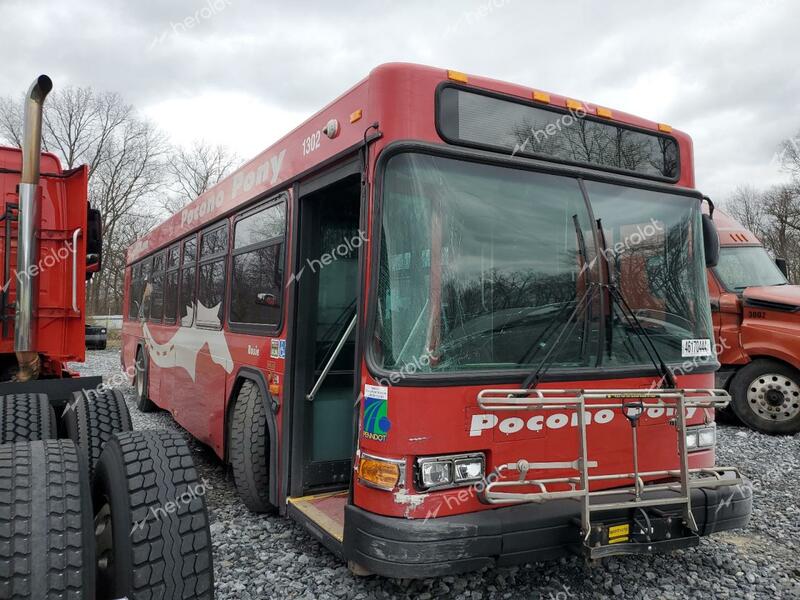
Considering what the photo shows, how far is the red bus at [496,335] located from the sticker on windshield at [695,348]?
1 cm

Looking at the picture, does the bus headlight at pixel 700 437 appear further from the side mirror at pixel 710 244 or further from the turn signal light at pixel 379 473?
the turn signal light at pixel 379 473

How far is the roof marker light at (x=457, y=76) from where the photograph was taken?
3.15 meters

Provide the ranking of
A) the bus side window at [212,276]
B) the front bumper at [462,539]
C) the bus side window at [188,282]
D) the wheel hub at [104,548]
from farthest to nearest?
the bus side window at [188,282], the bus side window at [212,276], the front bumper at [462,539], the wheel hub at [104,548]

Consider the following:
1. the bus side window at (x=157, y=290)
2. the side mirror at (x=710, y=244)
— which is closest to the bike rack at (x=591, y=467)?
the side mirror at (x=710, y=244)

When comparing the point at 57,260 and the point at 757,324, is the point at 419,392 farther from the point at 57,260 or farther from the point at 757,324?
the point at 757,324

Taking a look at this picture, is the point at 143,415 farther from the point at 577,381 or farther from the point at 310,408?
the point at 577,381

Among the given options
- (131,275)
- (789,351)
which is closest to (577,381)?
(789,351)

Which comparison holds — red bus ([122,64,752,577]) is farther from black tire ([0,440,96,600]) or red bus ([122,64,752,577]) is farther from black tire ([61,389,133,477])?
black tire ([0,440,96,600])

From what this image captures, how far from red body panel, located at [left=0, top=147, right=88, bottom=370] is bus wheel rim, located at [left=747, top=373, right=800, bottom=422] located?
7.76 metres

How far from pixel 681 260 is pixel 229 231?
370 cm

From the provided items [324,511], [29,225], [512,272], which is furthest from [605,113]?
[29,225]

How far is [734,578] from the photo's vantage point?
3.67 metres

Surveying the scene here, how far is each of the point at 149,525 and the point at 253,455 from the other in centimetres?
192

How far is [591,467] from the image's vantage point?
10.6 ft
